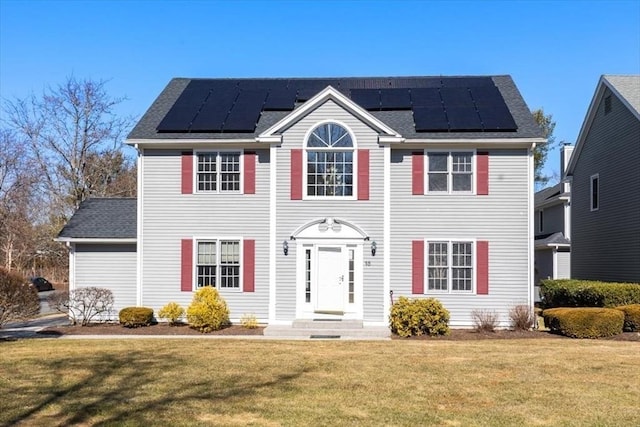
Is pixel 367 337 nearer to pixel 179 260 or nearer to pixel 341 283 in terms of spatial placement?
pixel 341 283

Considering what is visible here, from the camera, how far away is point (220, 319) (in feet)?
55.2

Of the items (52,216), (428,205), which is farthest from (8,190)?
(428,205)

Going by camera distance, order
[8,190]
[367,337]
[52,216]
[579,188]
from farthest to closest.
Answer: [52,216]
[8,190]
[579,188]
[367,337]

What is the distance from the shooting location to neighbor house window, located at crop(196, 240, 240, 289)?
17.9 metres

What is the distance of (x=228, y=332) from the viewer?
16.7 metres

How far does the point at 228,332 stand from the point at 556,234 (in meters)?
19.5

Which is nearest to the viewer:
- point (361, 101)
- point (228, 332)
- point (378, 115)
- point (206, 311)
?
point (206, 311)

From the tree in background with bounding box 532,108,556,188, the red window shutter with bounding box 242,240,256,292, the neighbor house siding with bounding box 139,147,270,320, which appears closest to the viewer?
the red window shutter with bounding box 242,240,256,292

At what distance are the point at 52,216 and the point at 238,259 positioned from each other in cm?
2389

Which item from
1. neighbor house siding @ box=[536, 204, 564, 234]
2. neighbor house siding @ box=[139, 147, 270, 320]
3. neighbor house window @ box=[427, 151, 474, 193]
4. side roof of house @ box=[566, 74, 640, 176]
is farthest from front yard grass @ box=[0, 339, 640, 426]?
neighbor house siding @ box=[536, 204, 564, 234]

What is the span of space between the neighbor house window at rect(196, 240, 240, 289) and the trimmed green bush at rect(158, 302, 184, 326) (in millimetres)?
937

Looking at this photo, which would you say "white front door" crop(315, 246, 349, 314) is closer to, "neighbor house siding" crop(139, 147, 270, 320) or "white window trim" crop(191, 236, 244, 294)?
"neighbor house siding" crop(139, 147, 270, 320)

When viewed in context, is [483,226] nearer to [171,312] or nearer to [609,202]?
[609,202]

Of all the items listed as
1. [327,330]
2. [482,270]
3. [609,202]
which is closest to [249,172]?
[327,330]
